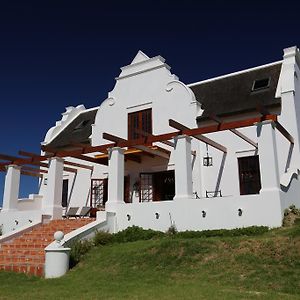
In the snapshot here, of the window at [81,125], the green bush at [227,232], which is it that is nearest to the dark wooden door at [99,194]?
the window at [81,125]

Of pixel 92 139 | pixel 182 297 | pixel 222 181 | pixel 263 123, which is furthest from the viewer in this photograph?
pixel 92 139

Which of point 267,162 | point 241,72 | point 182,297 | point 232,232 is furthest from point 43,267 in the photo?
point 241,72

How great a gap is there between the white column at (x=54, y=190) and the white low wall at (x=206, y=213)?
3.78 m

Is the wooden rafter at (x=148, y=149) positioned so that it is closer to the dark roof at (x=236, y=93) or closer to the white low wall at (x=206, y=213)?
the dark roof at (x=236, y=93)

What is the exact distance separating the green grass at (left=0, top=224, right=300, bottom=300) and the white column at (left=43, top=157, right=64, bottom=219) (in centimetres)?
618

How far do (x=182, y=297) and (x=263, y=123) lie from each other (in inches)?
320

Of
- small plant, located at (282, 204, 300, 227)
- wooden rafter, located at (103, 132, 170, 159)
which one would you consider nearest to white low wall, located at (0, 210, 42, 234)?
wooden rafter, located at (103, 132, 170, 159)

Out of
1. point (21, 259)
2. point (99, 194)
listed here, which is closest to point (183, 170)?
point (21, 259)

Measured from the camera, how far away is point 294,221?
41.8 ft

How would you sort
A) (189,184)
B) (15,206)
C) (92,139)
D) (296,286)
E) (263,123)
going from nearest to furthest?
(296,286)
(263,123)
(189,184)
(15,206)
(92,139)

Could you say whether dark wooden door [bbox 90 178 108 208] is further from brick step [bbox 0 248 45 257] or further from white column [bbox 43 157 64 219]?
brick step [bbox 0 248 45 257]

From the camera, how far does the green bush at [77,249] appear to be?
1161 centimetres

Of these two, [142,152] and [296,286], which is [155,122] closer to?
[142,152]

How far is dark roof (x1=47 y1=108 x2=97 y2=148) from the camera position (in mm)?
23078
